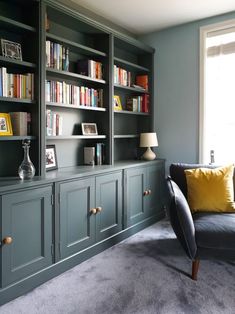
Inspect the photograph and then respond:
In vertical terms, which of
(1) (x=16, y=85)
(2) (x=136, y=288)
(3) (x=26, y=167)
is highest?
(1) (x=16, y=85)

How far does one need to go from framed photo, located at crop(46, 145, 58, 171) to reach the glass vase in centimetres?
39

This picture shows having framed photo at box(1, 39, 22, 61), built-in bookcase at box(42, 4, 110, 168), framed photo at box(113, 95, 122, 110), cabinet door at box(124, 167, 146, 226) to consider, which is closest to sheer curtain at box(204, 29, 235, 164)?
cabinet door at box(124, 167, 146, 226)

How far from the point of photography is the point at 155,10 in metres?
3.19

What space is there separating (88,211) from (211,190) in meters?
1.12

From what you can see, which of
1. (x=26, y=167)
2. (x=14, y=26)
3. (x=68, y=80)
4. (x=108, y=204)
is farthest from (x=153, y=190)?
(x=14, y=26)

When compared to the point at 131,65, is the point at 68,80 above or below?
below

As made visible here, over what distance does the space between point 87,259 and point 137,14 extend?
2641 mm

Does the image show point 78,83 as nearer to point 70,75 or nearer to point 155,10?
point 70,75

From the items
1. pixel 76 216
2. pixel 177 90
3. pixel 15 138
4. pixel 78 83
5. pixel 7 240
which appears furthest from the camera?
pixel 177 90

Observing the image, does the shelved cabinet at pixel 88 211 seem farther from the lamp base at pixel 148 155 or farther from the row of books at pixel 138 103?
the row of books at pixel 138 103

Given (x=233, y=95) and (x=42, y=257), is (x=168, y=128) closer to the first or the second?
(x=233, y=95)

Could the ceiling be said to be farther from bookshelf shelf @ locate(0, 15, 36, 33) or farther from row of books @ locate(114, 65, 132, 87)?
bookshelf shelf @ locate(0, 15, 36, 33)

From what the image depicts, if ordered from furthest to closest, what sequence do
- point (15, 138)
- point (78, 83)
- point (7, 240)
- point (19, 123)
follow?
1. point (78, 83)
2. point (19, 123)
3. point (15, 138)
4. point (7, 240)

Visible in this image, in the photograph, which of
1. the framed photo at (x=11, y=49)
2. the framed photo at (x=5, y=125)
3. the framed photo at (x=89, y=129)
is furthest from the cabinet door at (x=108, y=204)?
the framed photo at (x=11, y=49)
